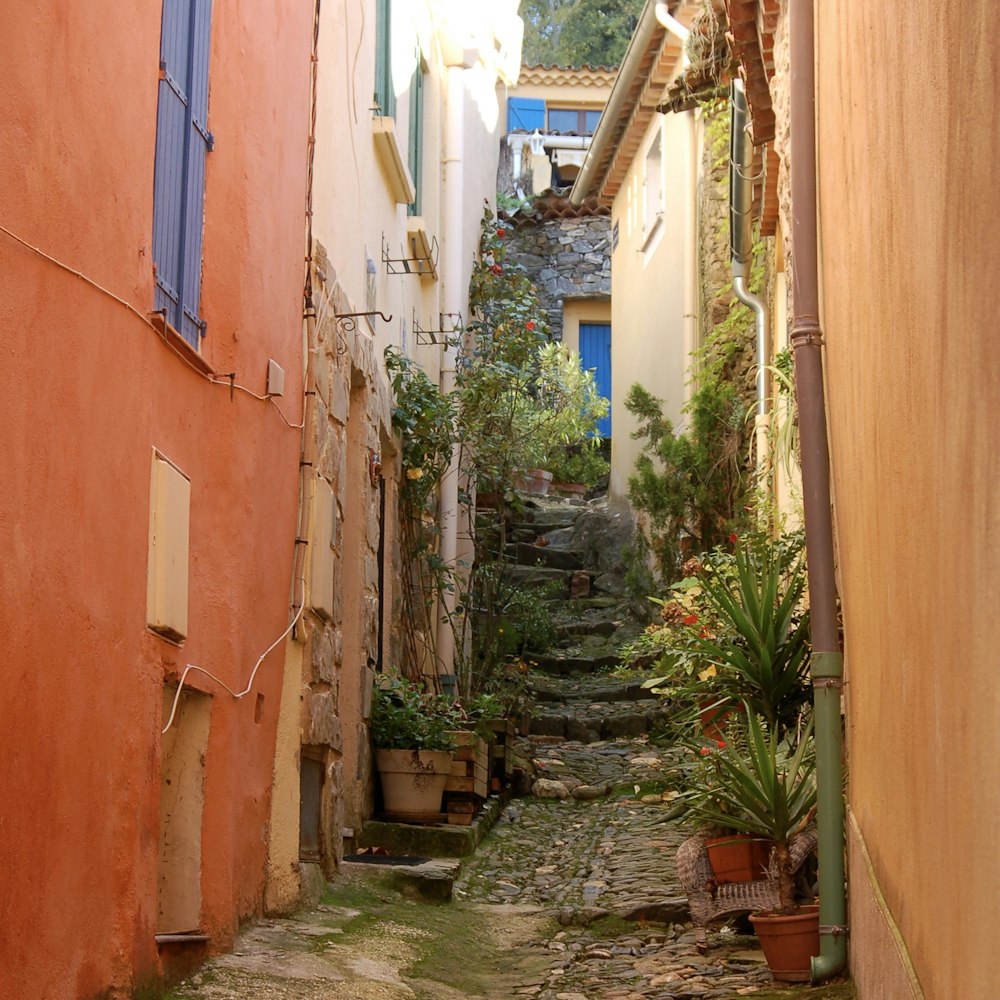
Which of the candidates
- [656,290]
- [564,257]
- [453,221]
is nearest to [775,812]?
[453,221]

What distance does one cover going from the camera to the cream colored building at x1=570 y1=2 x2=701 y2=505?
1388 centimetres

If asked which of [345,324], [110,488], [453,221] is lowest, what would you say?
[110,488]

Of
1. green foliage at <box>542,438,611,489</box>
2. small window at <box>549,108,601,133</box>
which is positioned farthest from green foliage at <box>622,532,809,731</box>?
small window at <box>549,108,601,133</box>

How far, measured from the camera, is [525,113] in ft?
74.2

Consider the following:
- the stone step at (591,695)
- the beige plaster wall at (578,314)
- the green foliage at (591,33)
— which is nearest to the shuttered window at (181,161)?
the stone step at (591,695)

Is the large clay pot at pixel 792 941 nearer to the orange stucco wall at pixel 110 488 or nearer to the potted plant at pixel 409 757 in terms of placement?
the orange stucco wall at pixel 110 488

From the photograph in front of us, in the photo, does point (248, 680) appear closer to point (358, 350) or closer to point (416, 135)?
point (358, 350)

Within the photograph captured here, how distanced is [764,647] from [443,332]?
18.0 ft

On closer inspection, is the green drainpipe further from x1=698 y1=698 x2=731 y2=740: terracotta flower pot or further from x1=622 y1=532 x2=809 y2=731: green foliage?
x1=698 y1=698 x2=731 y2=740: terracotta flower pot

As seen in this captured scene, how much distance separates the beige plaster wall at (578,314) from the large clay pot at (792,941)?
16.6 m

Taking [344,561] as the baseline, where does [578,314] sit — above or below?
above

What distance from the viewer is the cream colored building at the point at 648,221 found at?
1388 centimetres

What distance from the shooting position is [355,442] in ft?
27.1

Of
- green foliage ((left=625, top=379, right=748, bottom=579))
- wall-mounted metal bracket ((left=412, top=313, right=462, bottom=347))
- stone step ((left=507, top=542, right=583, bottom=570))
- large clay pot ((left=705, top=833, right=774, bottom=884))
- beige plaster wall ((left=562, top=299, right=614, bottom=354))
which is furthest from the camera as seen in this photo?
beige plaster wall ((left=562, top=299, right=614, bottom=354))
